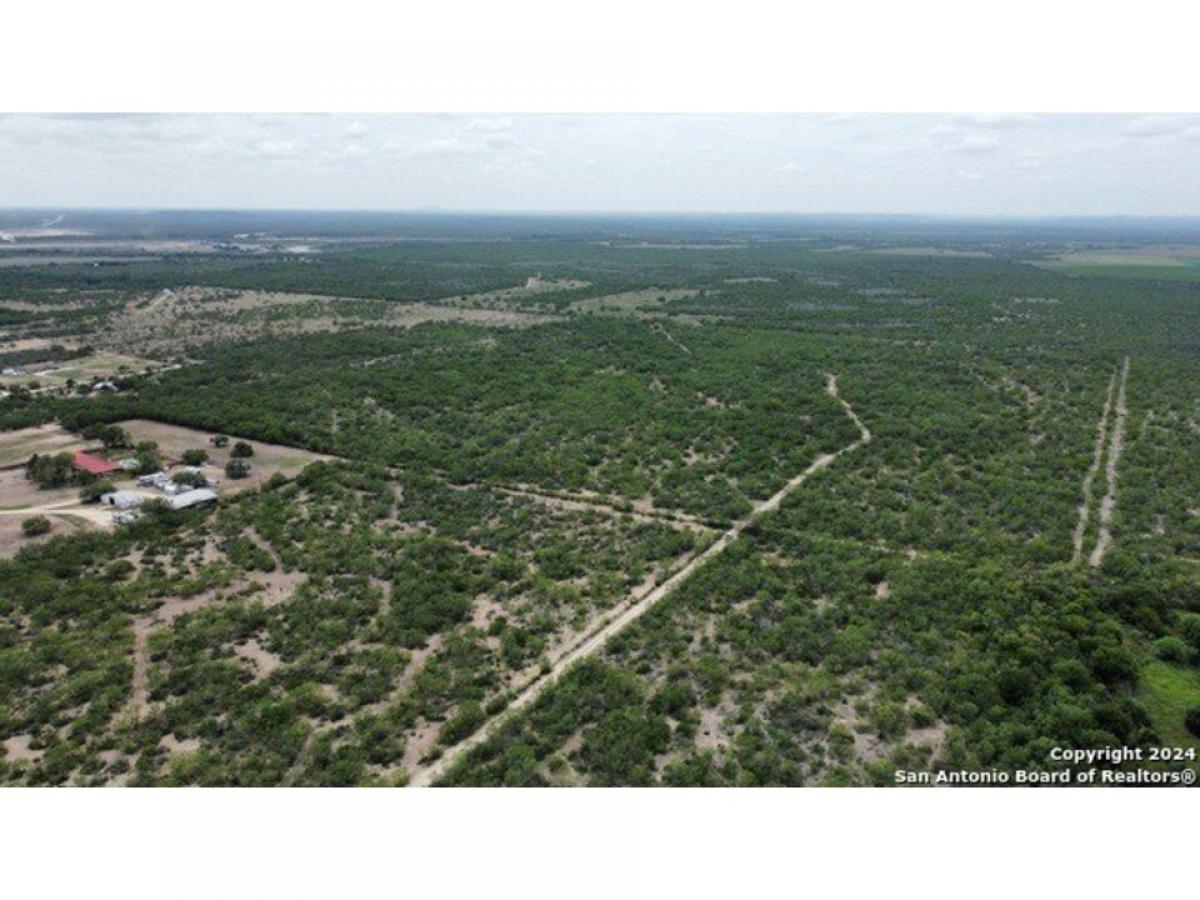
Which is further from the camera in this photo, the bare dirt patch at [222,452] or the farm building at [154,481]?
the bare dirt patch at [222,452]

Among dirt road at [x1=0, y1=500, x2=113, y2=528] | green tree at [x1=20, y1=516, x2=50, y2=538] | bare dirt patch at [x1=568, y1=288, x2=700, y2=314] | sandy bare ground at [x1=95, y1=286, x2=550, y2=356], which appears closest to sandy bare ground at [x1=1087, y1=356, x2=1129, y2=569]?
dirt road at [x1=0, y1=500, x2=113, y2=528]

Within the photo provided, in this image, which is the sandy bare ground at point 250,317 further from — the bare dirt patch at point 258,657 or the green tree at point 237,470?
the bare dirt patch at point 258,657

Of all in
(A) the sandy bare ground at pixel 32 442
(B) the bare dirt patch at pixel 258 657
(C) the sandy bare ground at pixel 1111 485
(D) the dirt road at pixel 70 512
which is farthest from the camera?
(A) the sandy bare ground at pixel 32 442

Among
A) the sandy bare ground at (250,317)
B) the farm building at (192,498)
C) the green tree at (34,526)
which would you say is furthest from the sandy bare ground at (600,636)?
the sandy bare ground at (250,317)

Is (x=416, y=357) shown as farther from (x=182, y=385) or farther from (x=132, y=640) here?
(x=132, y=640)

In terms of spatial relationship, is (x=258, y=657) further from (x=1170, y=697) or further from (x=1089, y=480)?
(x=1089, y=480)

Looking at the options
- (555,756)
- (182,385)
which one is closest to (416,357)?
(182,385)

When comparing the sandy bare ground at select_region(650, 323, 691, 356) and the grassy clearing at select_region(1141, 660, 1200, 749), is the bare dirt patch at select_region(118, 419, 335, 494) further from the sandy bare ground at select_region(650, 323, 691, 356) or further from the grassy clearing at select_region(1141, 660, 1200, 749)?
the sandy bare ground at select_region(650, 323, 691, 356)

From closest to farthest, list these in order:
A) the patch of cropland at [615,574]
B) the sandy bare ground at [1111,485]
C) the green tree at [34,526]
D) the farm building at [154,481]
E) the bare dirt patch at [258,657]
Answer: the patch of cropland at [615,574] < the bare dirt patch at [258,657] < the sandy bare ground at [1111,485] < the green tree at [34,526] < the farm building at [154,481]
